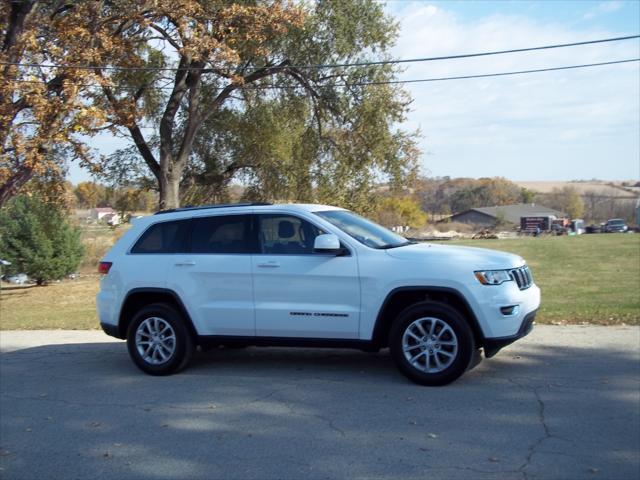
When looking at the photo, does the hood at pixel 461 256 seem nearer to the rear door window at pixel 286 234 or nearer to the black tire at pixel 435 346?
the black tire at pixel 435 346

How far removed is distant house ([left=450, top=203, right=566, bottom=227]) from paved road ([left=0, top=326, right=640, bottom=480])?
103 m

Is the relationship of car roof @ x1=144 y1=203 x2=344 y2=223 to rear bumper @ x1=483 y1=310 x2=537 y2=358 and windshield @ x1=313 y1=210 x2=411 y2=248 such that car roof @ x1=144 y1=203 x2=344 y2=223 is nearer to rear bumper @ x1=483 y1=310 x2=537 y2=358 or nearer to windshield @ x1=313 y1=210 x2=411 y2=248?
windshield @ x1=313 y1=210 x2=411 y2=248

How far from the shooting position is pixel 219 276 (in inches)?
311

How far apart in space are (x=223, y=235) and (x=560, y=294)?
42.8 feet

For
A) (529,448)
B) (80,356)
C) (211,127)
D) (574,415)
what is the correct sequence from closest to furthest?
(529,448)
(574,415)
(80,356)
(211,127)

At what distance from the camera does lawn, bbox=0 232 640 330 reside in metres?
12.7

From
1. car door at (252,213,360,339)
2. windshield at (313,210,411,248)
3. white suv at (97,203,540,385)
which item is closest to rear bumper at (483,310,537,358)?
white suv at (97,203,540,385)

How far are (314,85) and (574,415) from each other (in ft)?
54.6

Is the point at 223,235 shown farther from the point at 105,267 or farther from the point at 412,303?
the point at 412,303

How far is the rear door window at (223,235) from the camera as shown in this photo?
7961 millimetres

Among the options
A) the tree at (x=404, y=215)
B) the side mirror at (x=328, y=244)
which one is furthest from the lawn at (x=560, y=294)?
the tree at (x=404, y=215)

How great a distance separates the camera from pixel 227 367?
27.7 ft

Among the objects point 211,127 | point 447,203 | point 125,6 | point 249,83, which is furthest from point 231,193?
point 447,203

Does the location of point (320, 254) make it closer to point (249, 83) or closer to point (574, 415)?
point (574, 415)
